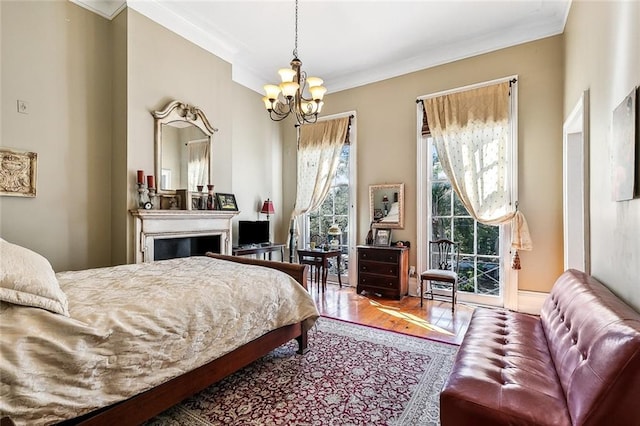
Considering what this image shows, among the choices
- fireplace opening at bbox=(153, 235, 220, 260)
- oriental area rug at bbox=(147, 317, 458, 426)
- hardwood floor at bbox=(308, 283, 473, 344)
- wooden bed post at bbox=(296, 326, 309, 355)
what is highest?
fireplace opening at bbox=(153, 235, 220, 260)

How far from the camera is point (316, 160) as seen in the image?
5.30 meters

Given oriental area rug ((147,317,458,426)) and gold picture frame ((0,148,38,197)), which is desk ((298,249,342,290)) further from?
gold picture frame ((0,148,38,197))

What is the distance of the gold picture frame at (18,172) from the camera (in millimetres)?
2715

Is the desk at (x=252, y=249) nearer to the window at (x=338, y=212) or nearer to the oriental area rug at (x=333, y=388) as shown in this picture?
the window at (x=338, y=212)

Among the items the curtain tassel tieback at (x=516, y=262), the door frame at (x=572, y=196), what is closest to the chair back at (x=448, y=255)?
the curtain tassel tieback at (x=516, y=262)

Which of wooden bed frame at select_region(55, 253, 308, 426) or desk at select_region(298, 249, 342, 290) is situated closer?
Result: wooden bed frame at select_region(55, 253, 308, 426)

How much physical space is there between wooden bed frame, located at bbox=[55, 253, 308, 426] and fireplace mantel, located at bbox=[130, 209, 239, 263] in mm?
1789

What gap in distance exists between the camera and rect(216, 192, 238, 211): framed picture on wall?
429cm

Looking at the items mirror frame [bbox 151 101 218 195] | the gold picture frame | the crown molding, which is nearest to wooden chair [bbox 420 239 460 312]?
mirror frame [bbox 151 101 218 195]

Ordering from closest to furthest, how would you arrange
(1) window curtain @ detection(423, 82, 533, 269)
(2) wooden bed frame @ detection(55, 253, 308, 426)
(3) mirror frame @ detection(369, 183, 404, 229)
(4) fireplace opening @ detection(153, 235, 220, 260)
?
(2) wooden bed frame @ detection(55, 253, 308, 426) < (4) fireplace opening @ detection(153, 235, 220, 260) < (1) window curtain @ detection(423, 82, 533, 269) < (3) mirror frame @ detection(369, 183, 404, 229)

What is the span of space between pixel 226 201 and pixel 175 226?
3.02ft

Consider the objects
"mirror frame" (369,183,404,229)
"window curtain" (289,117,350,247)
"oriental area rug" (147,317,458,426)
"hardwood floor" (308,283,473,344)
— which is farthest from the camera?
"window curtain" (289,117,350,247)

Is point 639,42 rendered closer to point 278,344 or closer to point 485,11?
point 485,11

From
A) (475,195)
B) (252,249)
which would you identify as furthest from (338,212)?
(475,195)
